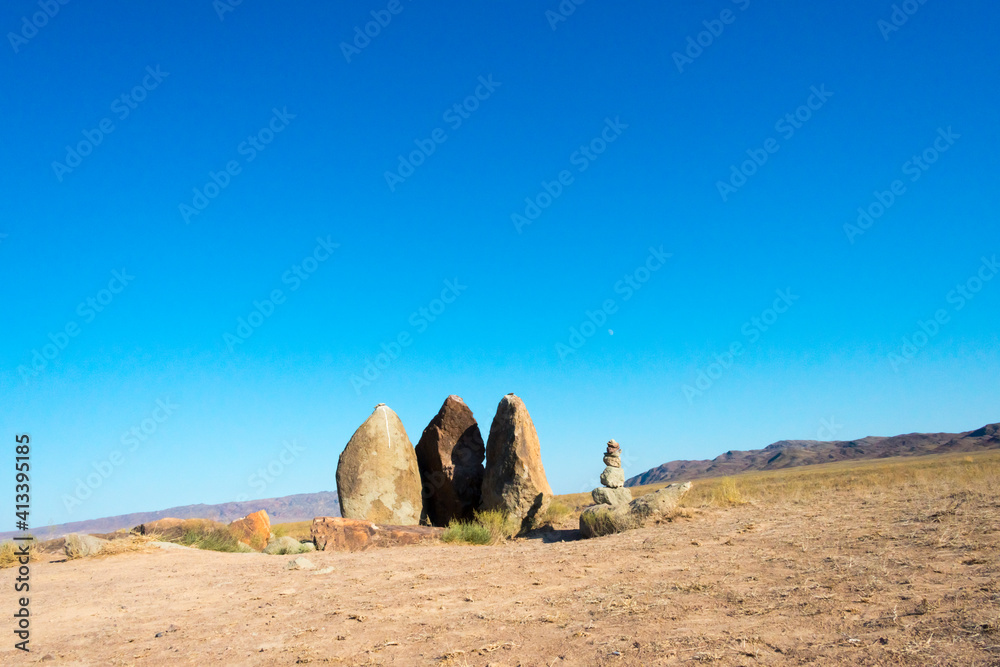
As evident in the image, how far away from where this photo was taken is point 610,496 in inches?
471

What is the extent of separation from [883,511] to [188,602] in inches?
375

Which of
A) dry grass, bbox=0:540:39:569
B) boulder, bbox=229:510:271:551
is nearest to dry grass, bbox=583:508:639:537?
boulder, bbox=229:510:271:551

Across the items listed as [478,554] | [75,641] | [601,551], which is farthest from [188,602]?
[601,551]

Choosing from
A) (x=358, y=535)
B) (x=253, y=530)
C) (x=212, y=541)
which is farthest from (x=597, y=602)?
(x=253, y=530)

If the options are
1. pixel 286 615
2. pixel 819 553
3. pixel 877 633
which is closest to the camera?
pixel 877 633

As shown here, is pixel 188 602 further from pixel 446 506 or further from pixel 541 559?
pixel 446 506

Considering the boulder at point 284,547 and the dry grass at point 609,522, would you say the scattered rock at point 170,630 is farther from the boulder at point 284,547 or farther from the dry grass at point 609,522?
the dry grass at point 609,522

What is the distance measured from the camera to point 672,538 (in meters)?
9.21

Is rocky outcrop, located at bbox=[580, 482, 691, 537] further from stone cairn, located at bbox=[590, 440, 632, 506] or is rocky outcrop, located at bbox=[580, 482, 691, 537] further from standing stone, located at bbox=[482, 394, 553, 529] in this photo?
standing stone, located at bbox=[482, 394, 553, 529]

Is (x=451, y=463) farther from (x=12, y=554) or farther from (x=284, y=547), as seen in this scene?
(x=12, y=554)

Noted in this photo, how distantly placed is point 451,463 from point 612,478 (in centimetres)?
469

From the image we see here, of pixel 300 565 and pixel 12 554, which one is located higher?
pixel 12 554

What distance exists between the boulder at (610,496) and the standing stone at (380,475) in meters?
4.78

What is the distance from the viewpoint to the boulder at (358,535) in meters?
11.8
